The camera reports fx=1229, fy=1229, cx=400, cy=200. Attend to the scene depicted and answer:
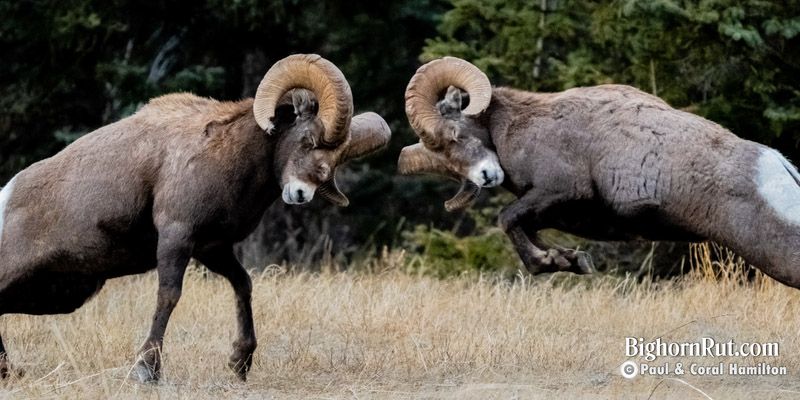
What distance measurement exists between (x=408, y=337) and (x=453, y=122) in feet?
6.05

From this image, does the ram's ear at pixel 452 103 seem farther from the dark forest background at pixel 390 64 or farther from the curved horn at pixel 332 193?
the dark forest background at pixel 390 64

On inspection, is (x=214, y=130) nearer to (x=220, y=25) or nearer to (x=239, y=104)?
(x=239, y=104)

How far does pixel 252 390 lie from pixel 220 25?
11102mm

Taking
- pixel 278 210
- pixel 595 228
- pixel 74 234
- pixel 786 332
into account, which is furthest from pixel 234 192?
pixel 278 210

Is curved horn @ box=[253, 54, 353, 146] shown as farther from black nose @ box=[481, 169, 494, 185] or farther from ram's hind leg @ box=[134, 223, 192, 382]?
black nose @ box=[481, 169, 494, 185]

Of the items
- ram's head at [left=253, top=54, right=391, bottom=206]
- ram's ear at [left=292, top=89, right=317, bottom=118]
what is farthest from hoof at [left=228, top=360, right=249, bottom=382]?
ram's ear at [left=292, top=89, right=317, bottom=118]

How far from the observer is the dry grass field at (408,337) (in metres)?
8.00

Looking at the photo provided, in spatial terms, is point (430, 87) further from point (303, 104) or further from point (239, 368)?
point (239, 368)

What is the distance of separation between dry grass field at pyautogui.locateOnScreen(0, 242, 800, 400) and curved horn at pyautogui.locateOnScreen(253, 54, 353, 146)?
1725 millimetres

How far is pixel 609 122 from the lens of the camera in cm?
835

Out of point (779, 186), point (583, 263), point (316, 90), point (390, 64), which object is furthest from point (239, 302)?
point (390, 64)

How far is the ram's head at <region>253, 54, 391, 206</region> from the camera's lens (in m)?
8.09

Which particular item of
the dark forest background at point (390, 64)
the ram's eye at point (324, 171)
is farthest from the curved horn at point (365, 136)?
the dark forest background at point (390, 64)

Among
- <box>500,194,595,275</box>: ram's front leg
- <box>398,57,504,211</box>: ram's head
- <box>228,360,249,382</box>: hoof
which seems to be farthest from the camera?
<box>398,57,504,211</box>: ram's head
